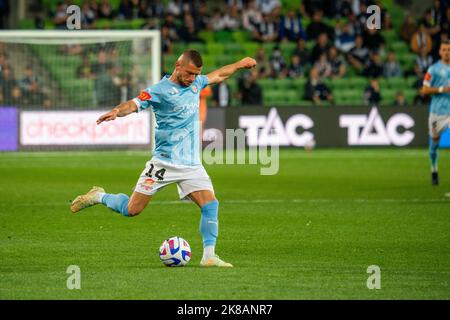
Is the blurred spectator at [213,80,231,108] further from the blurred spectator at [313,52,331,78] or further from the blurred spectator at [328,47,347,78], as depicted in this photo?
the blurred spectator at [328,47,347,78]

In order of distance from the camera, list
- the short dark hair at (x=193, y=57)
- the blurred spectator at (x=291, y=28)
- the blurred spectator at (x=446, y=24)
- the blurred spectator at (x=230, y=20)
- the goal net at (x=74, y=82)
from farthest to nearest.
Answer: the blurred spectator at (x=230, y=20) < the blurred spectator at (x=291, y=28) < the blurred spectator at (x=446, y=24) < the goal net at (x=74, y=82) < the short dark hair at (x=193, y=57)

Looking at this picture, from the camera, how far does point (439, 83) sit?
1777 centimetres

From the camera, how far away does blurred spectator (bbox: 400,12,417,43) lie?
3136 centimetres

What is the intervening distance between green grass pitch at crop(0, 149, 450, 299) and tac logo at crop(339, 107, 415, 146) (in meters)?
5.32

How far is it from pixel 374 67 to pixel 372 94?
1568 mm

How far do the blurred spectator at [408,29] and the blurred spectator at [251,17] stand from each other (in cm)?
424

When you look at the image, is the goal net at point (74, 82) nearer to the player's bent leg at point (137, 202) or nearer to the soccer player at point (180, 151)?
the player's bent leg at point (137, 202)

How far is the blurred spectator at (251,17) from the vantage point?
30.8m

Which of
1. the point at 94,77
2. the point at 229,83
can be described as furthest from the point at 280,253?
the point at 229,83

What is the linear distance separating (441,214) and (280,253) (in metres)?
4.10

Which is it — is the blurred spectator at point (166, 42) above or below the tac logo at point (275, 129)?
above


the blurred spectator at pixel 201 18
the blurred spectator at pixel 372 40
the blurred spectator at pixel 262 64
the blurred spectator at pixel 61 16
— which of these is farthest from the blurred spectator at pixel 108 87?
the blurred spectator at pixel 372 40

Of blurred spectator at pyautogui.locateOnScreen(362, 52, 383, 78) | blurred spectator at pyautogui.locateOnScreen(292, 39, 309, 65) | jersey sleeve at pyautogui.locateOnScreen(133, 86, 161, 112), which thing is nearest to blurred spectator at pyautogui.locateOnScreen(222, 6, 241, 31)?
blurred spectator at pyautogui.locateOnScreen(292, 39, 309, 65)

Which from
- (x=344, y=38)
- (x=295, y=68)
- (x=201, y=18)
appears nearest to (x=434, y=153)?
(x=295, y=68)
